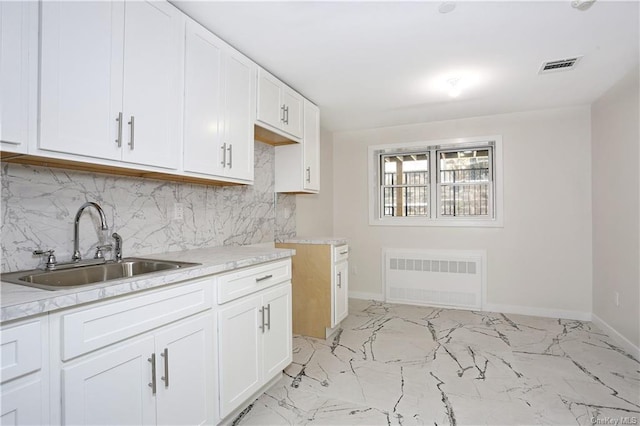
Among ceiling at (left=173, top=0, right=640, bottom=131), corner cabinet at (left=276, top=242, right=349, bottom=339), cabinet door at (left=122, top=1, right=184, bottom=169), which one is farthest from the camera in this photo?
corner cabinet at (left=276, top=242, right=349, bottom=339)

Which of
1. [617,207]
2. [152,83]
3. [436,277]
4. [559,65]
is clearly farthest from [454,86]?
[152,83]

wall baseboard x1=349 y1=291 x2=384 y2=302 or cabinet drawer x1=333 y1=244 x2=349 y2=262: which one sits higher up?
cabinet drawer x1=333 y1=244 x2=349 y2=262

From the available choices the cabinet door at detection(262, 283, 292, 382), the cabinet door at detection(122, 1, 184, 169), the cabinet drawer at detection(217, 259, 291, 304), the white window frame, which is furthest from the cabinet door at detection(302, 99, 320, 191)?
the cabinet door at detection(122, 1, 184, 169)

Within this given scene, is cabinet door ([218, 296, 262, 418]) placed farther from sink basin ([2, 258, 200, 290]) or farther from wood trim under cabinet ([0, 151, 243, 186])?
wood trim under cabinet ([0, 151, 243, 186])

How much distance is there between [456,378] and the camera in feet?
8.14

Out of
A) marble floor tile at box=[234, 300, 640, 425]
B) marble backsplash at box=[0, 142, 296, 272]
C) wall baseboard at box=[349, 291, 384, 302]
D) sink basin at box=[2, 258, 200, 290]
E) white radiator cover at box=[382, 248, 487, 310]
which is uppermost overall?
marble backsplash at box=[0, 142, 296, 272]

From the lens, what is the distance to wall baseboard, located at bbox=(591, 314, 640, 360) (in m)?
2.81

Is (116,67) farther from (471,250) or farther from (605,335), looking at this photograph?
(605,335)

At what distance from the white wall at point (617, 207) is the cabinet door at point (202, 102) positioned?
326 centimetres

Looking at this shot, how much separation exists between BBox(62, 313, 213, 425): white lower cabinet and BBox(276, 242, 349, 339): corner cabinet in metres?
1.68

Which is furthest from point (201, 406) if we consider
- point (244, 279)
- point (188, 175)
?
point (188, 175)

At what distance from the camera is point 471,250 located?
426 centimetres

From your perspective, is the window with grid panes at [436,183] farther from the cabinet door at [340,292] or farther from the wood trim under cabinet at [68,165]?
the wood trim under cabinet at [68,165]

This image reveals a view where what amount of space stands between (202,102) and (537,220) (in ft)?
12.5
